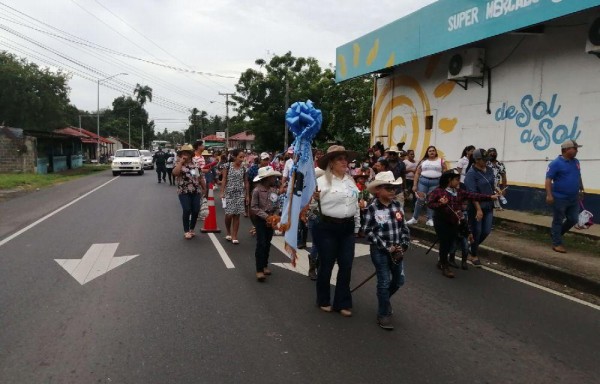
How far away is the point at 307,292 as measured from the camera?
5.95m

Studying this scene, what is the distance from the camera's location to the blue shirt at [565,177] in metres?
7.69

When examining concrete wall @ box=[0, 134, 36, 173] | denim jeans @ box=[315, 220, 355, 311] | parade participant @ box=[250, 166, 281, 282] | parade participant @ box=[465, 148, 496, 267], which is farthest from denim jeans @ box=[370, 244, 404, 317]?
concrete wall @ box=[0, 134, 36, 173]

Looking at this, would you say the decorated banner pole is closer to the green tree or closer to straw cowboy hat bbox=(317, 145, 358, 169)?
straw cowboy hat bbox=(317, 145, 358, 169)

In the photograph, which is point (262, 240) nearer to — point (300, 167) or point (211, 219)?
point (300, 167)

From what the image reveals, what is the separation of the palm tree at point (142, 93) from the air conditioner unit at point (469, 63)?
348ft

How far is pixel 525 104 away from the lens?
11.6m

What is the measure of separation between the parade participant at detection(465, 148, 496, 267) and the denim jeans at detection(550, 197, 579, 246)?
125cm

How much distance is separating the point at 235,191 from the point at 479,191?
4.04m

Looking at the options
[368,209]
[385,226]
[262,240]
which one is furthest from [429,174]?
[385,226]

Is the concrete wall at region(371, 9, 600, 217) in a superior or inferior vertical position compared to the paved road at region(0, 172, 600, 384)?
superior

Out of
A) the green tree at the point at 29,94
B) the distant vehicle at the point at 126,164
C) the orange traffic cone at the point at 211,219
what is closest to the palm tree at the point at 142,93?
the green tree at the point at 29,94

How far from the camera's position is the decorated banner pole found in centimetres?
512

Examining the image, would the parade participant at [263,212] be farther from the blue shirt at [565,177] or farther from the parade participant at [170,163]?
the parade participant at [170,163]

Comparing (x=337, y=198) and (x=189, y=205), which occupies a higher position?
(x=337, y=198)
